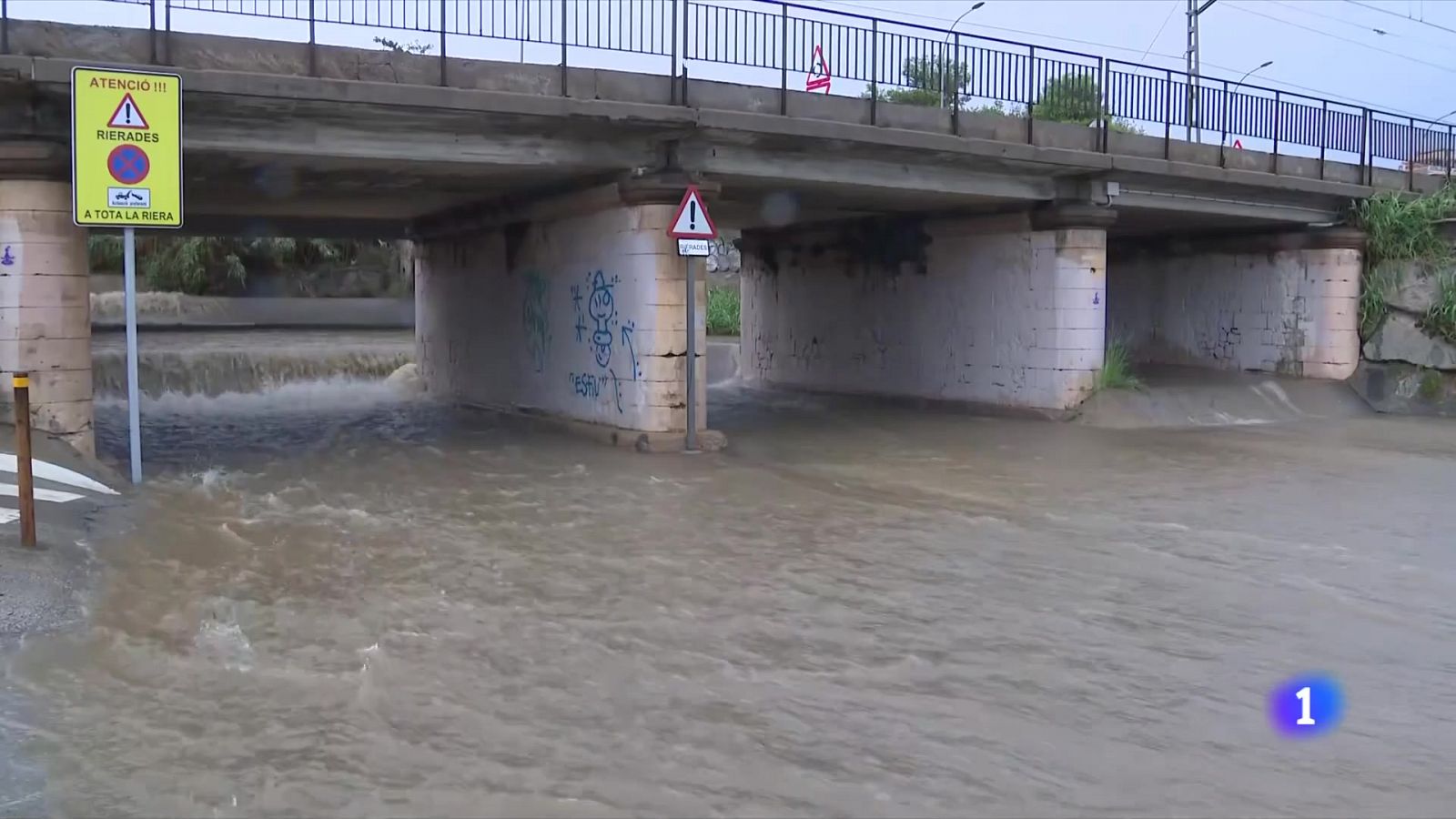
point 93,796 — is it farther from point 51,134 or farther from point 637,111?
point 637,111

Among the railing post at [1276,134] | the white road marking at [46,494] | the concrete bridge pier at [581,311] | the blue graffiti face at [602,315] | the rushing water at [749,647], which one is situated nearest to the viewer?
the rushing water at [749,647]

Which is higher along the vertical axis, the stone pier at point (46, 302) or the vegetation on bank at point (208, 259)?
the vegetation on bank at point (208, 259)

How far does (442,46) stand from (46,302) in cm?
460

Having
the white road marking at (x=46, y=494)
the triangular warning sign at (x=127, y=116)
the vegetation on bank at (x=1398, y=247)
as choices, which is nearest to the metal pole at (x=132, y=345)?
the triangular warning sign at (x=127, y=116)

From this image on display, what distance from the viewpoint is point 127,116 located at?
33.9 ft

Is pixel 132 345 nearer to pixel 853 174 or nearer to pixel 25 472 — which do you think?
pixel 25 472

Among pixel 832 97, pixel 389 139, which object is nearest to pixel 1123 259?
pixel 832 97

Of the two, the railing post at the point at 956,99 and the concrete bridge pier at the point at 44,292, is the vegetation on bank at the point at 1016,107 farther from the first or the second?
the concrete bridge pier at the point at 44,292

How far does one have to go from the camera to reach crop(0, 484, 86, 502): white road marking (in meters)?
9.39

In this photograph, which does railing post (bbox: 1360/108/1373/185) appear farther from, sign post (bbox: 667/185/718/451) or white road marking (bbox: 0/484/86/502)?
white road marking (bbox: 0/484/86/502)

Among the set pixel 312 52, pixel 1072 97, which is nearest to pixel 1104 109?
pixel 1072 97

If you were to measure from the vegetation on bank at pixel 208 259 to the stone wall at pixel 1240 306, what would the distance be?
24.1 meters

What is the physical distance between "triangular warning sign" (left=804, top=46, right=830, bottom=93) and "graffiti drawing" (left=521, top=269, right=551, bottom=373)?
446 cm

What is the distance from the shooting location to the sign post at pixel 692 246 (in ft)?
45.0
